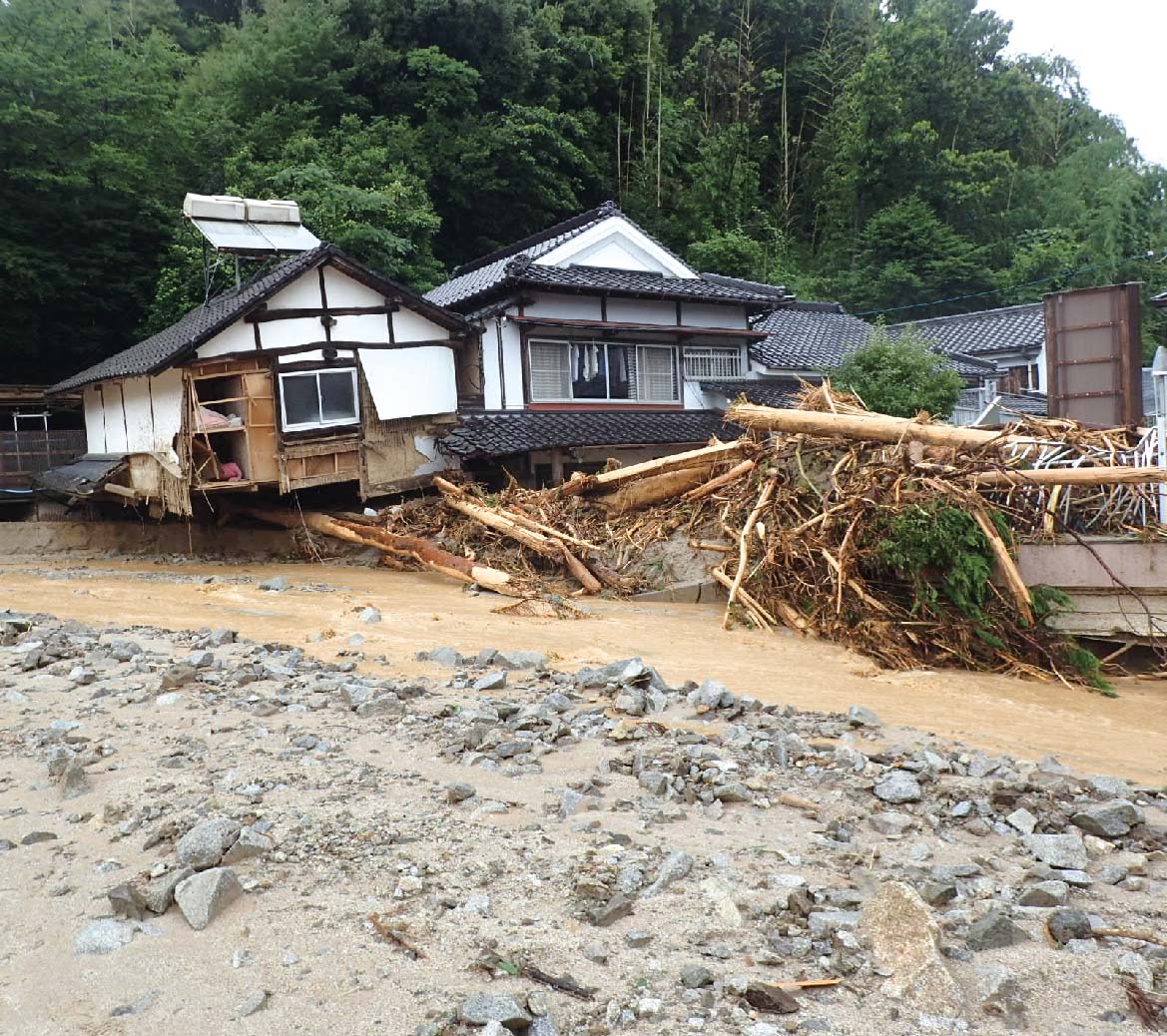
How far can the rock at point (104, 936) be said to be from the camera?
3426mm

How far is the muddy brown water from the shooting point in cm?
741

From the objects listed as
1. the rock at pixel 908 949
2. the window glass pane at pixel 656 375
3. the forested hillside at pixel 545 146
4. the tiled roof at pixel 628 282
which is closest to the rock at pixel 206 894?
the rock at pixel 908 949

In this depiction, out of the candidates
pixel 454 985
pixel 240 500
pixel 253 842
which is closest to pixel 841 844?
pixel 454 985

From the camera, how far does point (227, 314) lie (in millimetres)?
15648

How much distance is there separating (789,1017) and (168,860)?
260cm

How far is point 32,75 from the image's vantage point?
19.8m

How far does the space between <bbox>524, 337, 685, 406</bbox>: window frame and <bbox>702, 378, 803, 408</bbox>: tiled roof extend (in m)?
0.75

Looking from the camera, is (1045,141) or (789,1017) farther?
(1045,141)

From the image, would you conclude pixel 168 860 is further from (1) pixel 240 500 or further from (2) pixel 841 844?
(1) pixel 240 500

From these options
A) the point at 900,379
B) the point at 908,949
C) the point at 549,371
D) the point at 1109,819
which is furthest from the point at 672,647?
the point at 900,379

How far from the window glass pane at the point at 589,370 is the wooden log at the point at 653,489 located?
223 inches

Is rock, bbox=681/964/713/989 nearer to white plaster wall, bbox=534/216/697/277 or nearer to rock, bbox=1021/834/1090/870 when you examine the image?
rock, bbox=1021/834/1090/870

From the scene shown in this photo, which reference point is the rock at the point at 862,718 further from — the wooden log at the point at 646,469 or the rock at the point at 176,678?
the wooden log at the point at 646,469

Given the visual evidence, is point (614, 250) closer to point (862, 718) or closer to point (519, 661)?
point (519, 661)
